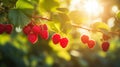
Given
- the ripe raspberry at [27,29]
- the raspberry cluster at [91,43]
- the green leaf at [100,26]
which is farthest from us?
the raspberry cluster at [91,43]

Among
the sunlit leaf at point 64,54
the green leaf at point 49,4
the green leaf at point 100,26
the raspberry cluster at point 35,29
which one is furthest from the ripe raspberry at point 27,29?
the sunlit leaf at point 64,54

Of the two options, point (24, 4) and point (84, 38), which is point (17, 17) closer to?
point (24, 4)

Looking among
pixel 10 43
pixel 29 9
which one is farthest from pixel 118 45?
pixel 29 9

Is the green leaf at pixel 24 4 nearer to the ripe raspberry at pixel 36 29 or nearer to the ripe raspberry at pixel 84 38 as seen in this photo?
the ripe raspberry at pixel 36 29

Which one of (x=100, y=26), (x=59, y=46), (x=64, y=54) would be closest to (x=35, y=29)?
(x=100, y=26)

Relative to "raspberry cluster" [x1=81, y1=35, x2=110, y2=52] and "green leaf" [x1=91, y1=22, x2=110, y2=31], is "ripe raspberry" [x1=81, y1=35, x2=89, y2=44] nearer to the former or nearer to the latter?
"raspberry cluster" [x1=81, y1=35, x2=110, y2=52]

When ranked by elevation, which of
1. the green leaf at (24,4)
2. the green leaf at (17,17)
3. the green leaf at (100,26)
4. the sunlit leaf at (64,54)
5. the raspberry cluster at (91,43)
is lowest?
the sunlit leaf at (64,54)

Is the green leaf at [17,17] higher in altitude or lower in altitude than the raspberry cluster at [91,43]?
higher

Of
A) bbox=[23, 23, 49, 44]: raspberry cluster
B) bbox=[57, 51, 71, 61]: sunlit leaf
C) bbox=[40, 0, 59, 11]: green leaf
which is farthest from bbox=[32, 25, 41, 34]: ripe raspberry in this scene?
bbox=[57, 51, 71, 61]: sunlit leaf

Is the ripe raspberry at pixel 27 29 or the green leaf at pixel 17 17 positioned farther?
the ripe raspberry at pixel 27 29
